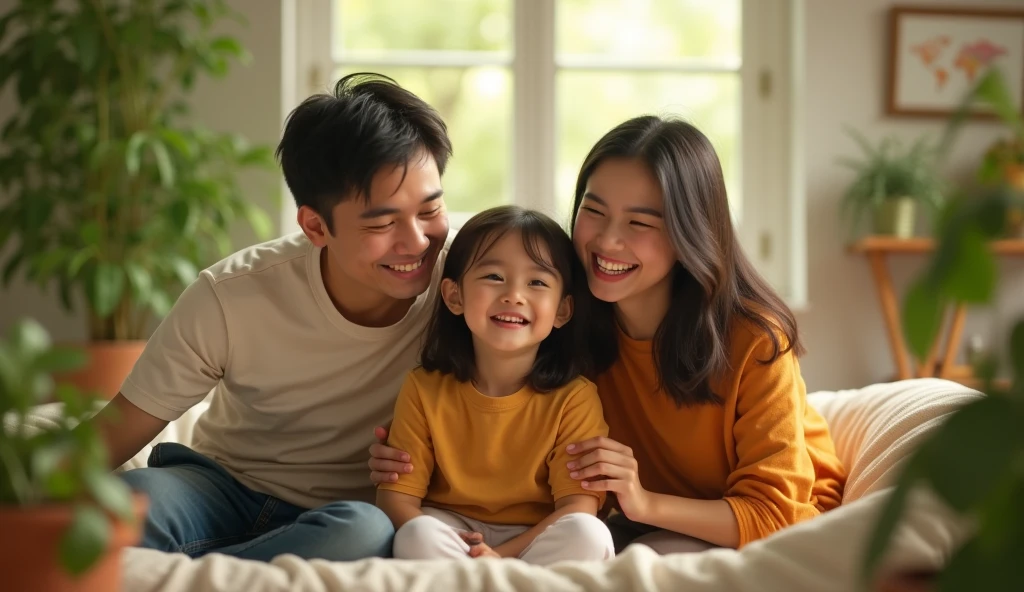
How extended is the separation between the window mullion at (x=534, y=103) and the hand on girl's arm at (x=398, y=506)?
88.8 inches

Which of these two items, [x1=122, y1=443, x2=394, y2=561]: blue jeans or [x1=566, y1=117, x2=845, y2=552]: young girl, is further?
[x1=566, y1=117, x2=845, y2=552]: young girl

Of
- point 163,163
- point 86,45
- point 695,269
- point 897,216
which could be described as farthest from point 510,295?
point 897,216

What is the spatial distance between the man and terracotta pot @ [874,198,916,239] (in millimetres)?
2289

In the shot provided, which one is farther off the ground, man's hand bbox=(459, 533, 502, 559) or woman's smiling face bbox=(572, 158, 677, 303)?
woman's smiling face bbox=(572, 158, 677, 303)

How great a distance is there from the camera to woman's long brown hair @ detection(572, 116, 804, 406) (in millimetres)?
1627

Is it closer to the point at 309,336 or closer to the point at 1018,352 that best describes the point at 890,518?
the point at 1018,352

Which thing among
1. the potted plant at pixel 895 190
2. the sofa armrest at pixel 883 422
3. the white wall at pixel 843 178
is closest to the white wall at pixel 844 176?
the white wall at pixel 843 178

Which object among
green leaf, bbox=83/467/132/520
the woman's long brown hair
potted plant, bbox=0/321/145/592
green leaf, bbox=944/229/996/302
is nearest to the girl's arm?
the woman's long brown hair

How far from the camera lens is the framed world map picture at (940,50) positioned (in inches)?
148

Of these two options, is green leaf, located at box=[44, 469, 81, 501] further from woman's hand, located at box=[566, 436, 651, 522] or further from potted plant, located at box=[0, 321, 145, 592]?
woman's hand, located at box=[566, 436, 651, 522]

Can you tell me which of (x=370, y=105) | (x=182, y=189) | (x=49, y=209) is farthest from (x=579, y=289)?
(x=49, y=209)

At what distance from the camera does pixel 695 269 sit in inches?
63.8

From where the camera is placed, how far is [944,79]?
3783 millimetres

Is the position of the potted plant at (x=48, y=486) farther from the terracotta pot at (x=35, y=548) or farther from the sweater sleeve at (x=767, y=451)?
the sweater sleeve at (x=767, y=451)
